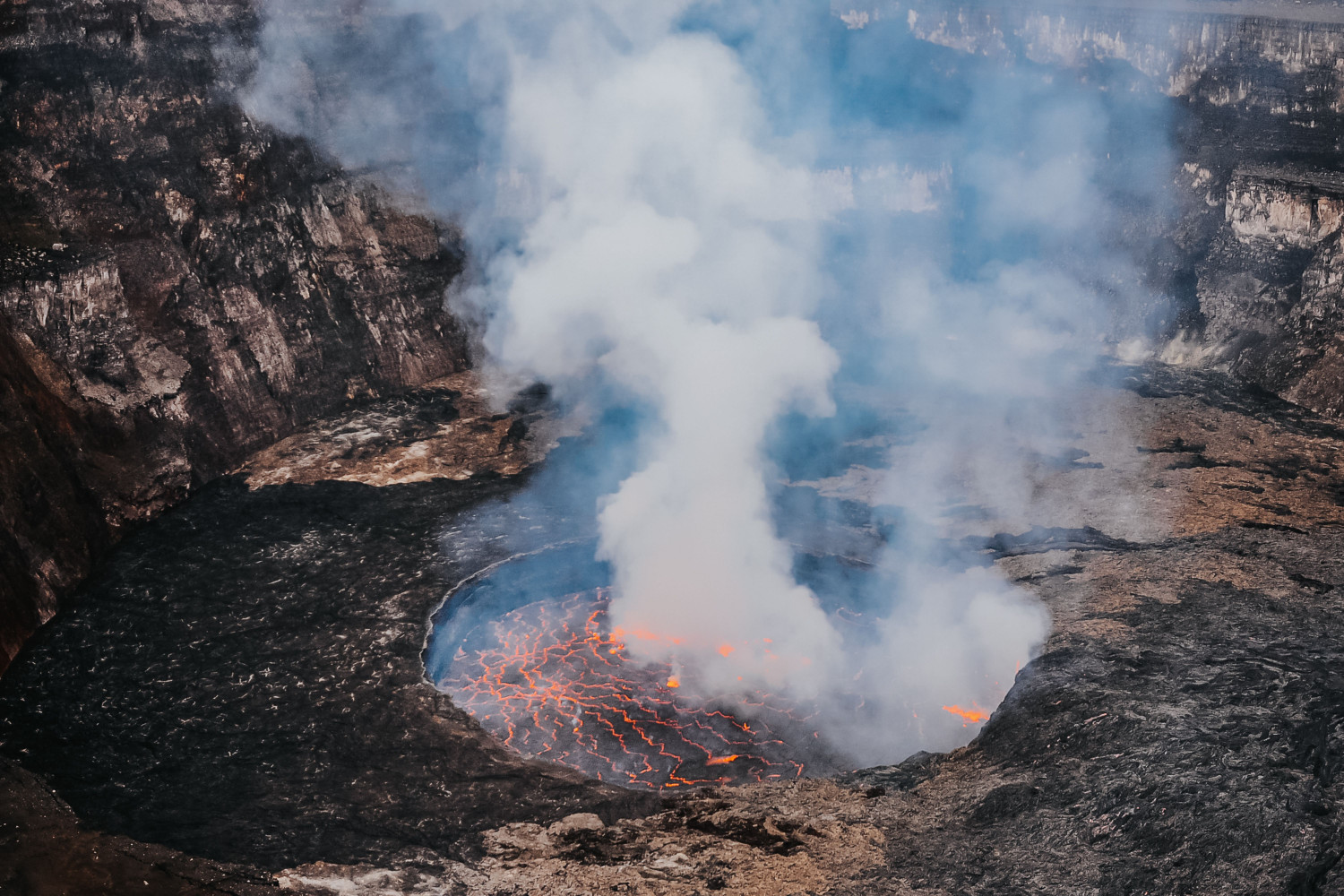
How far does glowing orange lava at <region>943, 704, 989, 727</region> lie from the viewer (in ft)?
32.6

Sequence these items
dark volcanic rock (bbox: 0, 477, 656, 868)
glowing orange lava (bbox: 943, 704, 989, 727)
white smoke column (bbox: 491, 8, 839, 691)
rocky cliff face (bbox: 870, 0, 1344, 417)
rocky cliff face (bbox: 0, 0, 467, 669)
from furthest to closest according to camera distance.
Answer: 1. rocky cliff face (bbox: 870, 0, 1344, 417)
2. rocky cliff face (bbox: 0, 0, 467, 669)
3. white smoke column (bbox: 491, 8, 839, 691)
4. glowing orange lava (bbox: 943, 704, 989, 727)
5. dark volcanic rock (bbox: 0, 477, 656, 868)

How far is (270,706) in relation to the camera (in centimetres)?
1004

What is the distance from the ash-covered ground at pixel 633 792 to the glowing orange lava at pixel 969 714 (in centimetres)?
52

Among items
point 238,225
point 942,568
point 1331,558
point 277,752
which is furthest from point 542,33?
point 1331,558

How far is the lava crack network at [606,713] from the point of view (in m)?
9.47

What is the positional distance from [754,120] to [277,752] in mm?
12547

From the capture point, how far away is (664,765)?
372 inches

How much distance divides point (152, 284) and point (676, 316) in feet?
25.5

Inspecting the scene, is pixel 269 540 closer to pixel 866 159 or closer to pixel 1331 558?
pixel 1331 558

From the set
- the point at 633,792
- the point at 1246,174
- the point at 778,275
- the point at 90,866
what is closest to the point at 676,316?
the point at 778,275

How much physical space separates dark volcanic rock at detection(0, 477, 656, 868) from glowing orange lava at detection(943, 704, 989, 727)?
328 centimetres

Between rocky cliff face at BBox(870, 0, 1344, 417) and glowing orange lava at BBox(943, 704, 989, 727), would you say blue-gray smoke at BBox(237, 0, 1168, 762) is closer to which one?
glowing orange lava at BBox(943, 704, 989, 727)

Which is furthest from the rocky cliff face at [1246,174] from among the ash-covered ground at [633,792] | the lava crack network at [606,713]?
the lava crack network at [606,713]

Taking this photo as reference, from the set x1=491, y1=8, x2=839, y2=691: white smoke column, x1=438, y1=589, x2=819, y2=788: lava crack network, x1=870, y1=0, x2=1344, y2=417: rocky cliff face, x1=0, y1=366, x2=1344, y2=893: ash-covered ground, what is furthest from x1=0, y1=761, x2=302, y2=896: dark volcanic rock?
x1=870, y1=0, x2=1344, y2=417: rocky cliff face
